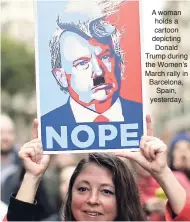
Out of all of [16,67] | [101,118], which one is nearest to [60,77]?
[101,118]

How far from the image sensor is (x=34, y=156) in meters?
3.06

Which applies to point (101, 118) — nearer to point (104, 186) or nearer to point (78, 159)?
point (104, 186)

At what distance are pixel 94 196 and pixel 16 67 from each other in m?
30.7

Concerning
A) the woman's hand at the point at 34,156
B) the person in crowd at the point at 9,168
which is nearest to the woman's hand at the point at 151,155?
Result: the woman's hand at the point at 34,156

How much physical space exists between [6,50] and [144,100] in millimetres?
32772

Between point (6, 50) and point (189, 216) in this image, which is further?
point (6, 50)

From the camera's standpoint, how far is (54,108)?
304 cm

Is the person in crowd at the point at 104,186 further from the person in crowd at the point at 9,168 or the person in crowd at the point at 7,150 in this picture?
the person in crowd at the point at 7,150

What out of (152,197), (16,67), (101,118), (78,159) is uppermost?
(16,67)

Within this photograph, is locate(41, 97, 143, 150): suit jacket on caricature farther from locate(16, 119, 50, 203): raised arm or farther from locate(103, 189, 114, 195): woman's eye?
locate(103, 189, 114, 195): woman's eye

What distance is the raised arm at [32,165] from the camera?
9.95 ft

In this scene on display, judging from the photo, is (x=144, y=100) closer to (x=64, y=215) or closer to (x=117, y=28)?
(x=117, y=28)

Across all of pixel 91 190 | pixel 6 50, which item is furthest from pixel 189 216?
pixel 6 50

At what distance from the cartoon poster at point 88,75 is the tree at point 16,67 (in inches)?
891
